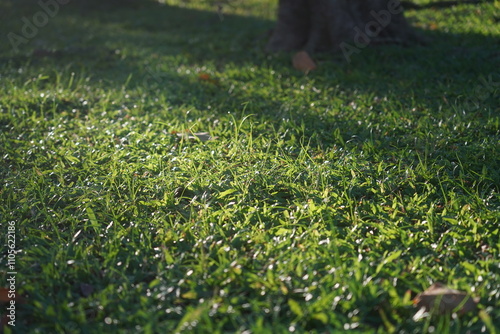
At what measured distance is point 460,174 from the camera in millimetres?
2760

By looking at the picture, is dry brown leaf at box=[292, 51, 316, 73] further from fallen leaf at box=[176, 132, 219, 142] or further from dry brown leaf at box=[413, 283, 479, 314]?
dry brown leaf at box=[413, 283, 479, 314]

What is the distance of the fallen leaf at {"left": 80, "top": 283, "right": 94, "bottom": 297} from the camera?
2.07 meters

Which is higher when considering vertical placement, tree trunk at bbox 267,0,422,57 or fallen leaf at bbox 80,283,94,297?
tree trunk at bbox 267,0,422,57

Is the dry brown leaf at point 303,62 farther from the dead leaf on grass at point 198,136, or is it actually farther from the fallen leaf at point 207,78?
the dead leaf on grass at point 198,136

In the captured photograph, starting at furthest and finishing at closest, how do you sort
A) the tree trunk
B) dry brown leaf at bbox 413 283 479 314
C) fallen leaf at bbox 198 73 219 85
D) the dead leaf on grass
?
the tree trunk
fallen leaf at bbox 198 73 219 85
the dead leaf on grass
dry brown leaf at bbox 413 283 479 314

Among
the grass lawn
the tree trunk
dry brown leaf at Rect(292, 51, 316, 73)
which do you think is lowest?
the grass lawn

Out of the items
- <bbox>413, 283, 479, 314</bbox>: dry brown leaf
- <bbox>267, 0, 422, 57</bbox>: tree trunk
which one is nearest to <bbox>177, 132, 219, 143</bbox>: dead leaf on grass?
<bbox>413, 283, 479, 314</bbox>: dry brown leaf

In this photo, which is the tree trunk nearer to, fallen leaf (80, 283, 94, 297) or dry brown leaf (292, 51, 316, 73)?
dry brown leaf (292, 51, 316, 73)

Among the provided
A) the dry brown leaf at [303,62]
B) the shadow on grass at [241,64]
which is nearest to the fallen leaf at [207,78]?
the shadow on grass at [241,64]

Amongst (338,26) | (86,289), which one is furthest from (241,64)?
(86,289)

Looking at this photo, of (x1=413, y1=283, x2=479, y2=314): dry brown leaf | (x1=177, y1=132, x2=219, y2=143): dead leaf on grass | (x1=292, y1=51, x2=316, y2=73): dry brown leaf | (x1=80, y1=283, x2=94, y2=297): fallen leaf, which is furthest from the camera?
(x1=292, y1=51, x2=316, y2=73): dry brown leaf

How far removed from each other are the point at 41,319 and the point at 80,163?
136 centimetres

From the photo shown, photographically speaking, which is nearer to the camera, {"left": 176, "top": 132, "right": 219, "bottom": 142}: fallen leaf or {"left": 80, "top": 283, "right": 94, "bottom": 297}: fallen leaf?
{"left": 80, "top": 283, "right": 94, "bottom": 297}: fallen leaf

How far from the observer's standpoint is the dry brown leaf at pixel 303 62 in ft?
16.5
